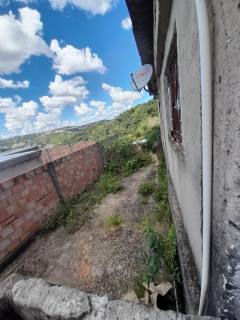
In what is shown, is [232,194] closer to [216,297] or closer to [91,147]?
[216,297]

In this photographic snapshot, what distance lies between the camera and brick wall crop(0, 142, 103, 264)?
3900 millimetres

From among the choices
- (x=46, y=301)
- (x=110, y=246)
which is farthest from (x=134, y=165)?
(x=46, y=301)

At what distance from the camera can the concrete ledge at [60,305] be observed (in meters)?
0.89

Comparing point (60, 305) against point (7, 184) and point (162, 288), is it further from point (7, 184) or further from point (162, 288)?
point (7, 184)

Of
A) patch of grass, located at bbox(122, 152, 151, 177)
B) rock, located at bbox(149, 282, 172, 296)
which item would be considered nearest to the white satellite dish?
rock, located at bbox(149, 282, 172, 296)

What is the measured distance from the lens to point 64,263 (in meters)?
3.31

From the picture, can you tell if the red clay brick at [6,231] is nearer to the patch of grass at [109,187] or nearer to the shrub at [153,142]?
the patch of grass at [109,187]

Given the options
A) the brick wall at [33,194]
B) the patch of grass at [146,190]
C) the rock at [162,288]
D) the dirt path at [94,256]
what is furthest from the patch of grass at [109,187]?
the rock at [162,288]

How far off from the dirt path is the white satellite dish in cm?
291

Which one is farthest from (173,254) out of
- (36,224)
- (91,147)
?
(91,147)

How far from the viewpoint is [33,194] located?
4.73 m

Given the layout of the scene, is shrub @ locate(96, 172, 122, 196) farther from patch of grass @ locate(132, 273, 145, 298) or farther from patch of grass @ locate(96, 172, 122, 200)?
patch of grass @ locate(132, 273, 145, 298)

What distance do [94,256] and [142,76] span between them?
12.5ft

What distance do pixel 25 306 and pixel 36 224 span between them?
3869mm
